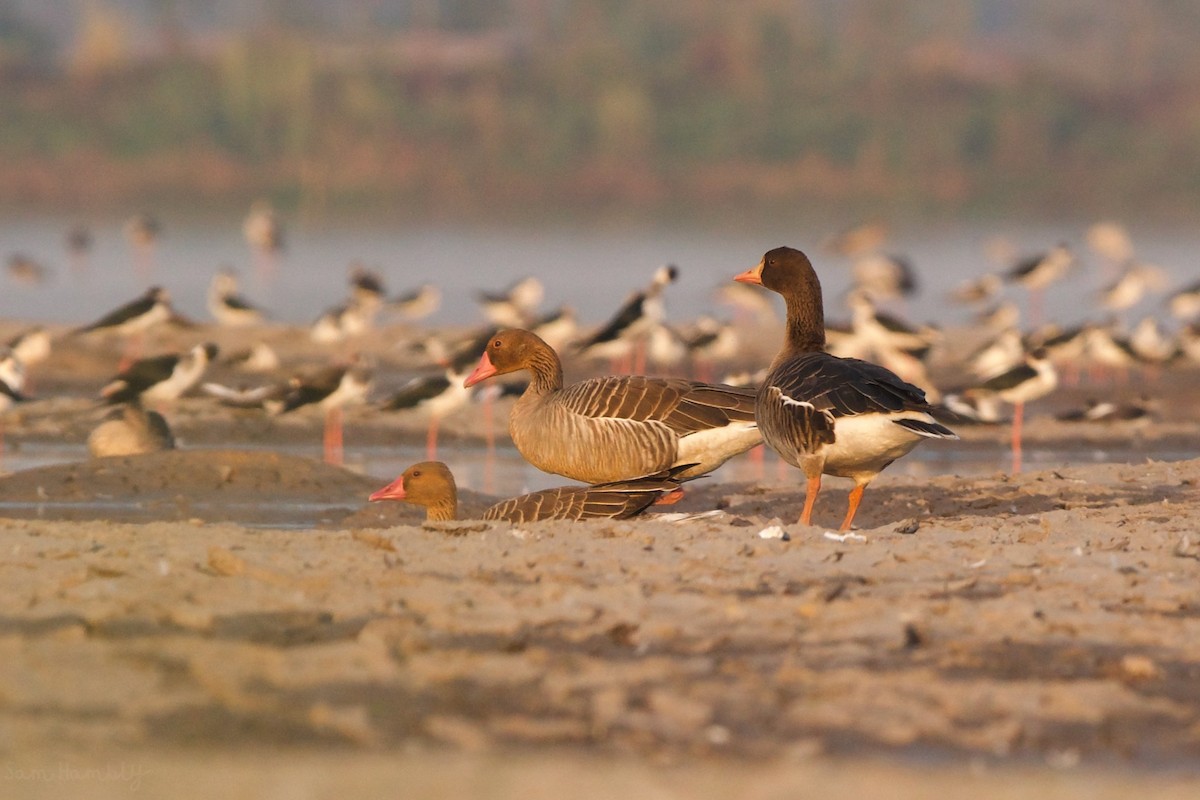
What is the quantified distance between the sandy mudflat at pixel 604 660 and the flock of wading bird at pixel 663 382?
62cm

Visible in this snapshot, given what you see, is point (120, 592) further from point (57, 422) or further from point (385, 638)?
point (57, 422)

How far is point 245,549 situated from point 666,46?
84530 mm

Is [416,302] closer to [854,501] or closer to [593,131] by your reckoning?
[854,501]

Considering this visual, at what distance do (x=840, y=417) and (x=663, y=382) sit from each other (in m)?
2.03

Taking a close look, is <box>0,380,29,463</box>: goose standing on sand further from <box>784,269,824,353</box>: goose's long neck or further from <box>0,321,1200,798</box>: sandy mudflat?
<box>784,269,824,353</box>: goose's long neck

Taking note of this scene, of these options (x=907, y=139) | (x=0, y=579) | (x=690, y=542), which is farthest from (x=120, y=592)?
(x=907, y=139)

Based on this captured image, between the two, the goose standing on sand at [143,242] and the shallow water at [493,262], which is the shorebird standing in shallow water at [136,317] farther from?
the goose standing on sand at [143,242]

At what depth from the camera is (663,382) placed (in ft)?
39.0

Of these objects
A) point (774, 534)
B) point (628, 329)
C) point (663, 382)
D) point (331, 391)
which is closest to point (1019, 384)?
point (628, 329)

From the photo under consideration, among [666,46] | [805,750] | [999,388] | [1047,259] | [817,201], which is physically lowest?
[805,750]

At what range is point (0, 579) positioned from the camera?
802 centimetres

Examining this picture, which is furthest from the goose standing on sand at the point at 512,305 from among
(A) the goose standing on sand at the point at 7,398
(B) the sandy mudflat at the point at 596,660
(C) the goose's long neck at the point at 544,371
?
(B) the sandy mudflat at the point at 596,660

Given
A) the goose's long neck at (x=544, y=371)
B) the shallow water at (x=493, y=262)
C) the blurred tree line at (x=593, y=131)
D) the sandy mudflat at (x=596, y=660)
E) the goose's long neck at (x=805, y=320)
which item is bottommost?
the sandy mudflat at (x=596, y=660)

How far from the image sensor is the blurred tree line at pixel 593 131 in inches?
2562
